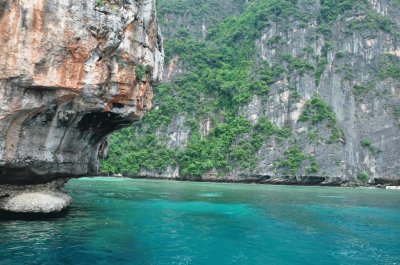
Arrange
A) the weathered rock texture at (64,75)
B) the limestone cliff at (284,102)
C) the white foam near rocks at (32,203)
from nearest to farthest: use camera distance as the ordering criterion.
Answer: the weathered rock texture at (64,75)
the white foam near rocks at (32,203)
the limestone cliff at (284,102)

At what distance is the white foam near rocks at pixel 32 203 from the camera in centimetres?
1606

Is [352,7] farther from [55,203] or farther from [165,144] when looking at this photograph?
[55,203]

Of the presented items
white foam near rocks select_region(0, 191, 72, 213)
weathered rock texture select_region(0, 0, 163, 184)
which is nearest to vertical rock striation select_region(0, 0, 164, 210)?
weathered rock texture select_region(0, 0, 163, 184)

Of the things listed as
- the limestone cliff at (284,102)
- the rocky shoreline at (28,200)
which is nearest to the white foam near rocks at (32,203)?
the rocky shoreline at (28,200)

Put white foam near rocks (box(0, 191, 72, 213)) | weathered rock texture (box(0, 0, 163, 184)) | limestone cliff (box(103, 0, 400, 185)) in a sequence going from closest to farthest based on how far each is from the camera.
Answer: weathered rock texture (box(0, 0, 163, 184)), white foam near rocks (box(0, 191, 72, 213)), limestone cliff (box(103, 0, 400, 185))

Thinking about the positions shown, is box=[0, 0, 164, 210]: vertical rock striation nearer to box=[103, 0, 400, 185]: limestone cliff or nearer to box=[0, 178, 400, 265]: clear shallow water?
box=[0, 178, 400, 265]: clear shallow water

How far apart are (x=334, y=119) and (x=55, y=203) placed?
65.2 metres

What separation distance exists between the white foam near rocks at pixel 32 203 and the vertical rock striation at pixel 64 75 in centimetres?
70

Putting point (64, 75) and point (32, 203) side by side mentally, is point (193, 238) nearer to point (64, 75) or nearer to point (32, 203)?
point (64, 75)

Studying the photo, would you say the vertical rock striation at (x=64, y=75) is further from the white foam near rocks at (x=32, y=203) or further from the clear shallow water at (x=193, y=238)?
the clear shallow water at (x=193, y=238)

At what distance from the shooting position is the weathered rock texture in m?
12.3

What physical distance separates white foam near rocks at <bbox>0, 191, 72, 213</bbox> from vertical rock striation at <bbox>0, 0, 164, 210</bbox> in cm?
70

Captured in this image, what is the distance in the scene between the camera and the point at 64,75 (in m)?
13.2

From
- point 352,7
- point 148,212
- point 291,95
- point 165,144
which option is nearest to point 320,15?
point 352,7
